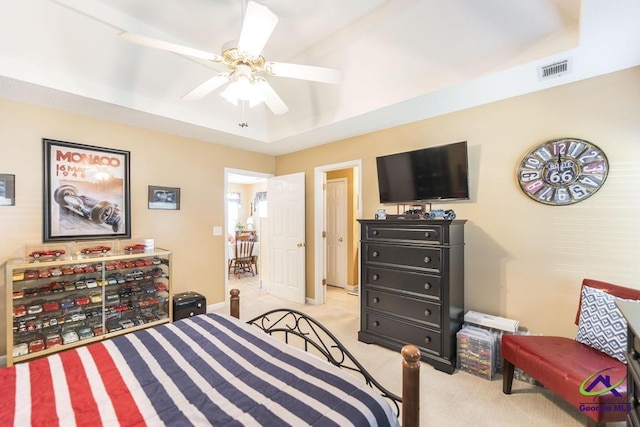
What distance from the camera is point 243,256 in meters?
6.49

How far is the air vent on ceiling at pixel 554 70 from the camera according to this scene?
2.11 m

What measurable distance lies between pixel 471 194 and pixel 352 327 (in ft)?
7.00

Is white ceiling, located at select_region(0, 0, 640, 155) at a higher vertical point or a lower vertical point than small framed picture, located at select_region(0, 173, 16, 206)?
higher

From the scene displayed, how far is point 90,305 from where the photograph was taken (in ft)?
9.35

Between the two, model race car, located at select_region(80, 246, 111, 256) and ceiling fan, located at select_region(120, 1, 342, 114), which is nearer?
ceiling fan, located at select_region(120, 1, 342, 114)

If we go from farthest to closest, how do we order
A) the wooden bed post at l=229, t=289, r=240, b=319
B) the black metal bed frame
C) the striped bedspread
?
the wooden bed post at l=229, t=289, r=240, b=319
the black metal bed frame
the striped bedspread

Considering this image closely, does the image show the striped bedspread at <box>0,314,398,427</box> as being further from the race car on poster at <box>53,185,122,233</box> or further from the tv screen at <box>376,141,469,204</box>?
the tv screen at <box>376,141,469,204</box>

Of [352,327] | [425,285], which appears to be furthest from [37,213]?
[425,285]

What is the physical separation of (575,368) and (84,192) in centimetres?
462

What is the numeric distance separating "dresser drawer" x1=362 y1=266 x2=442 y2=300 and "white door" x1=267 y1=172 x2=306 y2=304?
1.62m

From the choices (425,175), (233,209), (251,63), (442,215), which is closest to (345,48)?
(251,63)

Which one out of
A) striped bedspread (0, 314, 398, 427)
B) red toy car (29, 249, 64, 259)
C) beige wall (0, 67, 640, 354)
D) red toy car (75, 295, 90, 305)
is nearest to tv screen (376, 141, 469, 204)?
beige wall (0, 67, 640, 354)

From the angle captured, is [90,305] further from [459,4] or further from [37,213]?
[459,4]

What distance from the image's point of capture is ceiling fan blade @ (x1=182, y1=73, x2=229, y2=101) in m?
2.04
